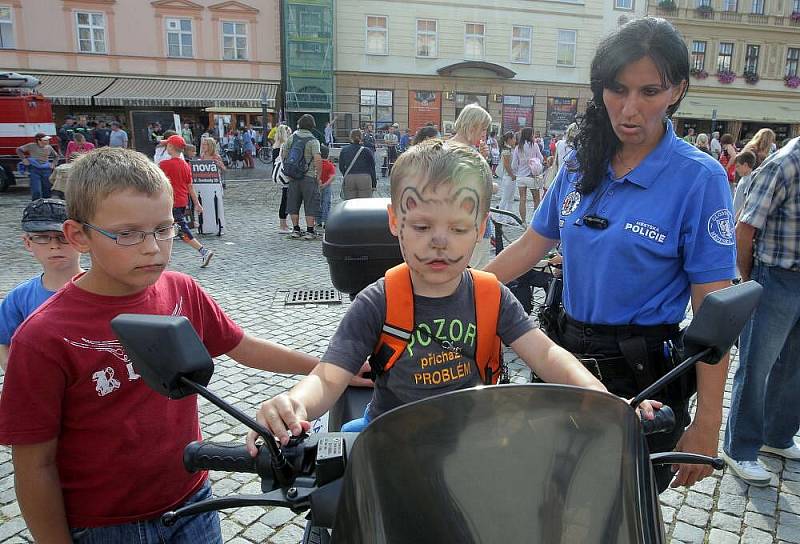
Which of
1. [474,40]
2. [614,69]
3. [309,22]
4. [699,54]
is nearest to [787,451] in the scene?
[614,69]

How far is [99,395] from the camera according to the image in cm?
155

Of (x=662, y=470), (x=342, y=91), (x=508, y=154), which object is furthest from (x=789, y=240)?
(x=342, y=91)

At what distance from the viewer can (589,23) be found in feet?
114

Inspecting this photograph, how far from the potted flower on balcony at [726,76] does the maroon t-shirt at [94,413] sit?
138ft

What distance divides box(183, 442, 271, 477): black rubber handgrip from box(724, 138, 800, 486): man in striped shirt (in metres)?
2.93

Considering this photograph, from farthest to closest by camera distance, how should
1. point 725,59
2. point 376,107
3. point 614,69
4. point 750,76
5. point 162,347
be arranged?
point 725,59 < point 750,76 < point 376,107 < point 614,69 < point 162,347

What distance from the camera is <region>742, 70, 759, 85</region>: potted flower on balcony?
120ft

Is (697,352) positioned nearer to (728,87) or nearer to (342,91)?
(342,91)

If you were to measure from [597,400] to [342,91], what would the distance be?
33.2 m

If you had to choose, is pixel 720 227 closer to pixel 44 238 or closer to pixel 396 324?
pixel 396 324

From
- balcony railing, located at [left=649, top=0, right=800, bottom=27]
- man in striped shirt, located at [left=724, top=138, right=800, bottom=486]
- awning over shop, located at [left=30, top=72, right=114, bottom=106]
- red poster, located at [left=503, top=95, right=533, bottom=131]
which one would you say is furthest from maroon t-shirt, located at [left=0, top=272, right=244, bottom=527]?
balcony railing, located at [left=649, top=0, right=800, bottom=27]

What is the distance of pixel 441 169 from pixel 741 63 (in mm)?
43083

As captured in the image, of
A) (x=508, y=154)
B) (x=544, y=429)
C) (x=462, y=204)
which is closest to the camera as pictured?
(x=544, y=429)

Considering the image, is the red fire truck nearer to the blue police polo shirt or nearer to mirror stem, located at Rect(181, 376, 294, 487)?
the blue police polo shirt
